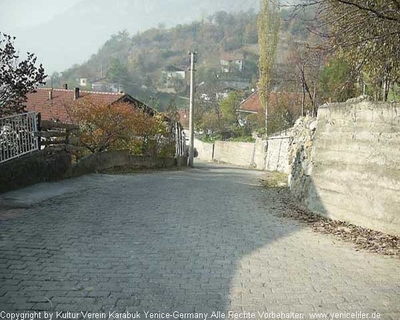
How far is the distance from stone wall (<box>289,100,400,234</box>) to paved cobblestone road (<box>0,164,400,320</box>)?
2.81ft

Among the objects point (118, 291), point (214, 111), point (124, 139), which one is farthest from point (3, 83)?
point (214, 111)

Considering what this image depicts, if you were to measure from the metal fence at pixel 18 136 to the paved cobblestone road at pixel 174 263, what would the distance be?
888 millimetres

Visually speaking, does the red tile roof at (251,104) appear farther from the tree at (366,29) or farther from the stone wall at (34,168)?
the tree at (366,29)

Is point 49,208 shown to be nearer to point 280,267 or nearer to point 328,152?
point 280,267

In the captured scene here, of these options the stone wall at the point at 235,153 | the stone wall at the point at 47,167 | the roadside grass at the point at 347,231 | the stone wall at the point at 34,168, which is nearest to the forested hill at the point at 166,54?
the stone wall at the point at 235,153

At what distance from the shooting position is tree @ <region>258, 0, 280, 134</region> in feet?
125

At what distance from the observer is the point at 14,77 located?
9219 mm

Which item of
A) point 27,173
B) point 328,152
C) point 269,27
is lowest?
point 27,173

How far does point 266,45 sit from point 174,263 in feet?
118

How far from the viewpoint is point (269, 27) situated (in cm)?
3838

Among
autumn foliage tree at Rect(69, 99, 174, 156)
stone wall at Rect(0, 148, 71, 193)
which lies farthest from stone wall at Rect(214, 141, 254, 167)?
stone wall at Rect(0, 148, 71, 193)

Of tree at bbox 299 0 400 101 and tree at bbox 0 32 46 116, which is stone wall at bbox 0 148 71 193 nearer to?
tree at bbox 0 32 46 116

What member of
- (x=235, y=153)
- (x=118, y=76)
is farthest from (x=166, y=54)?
(x=235, y=153)

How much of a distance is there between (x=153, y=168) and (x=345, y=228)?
46.5 feet
